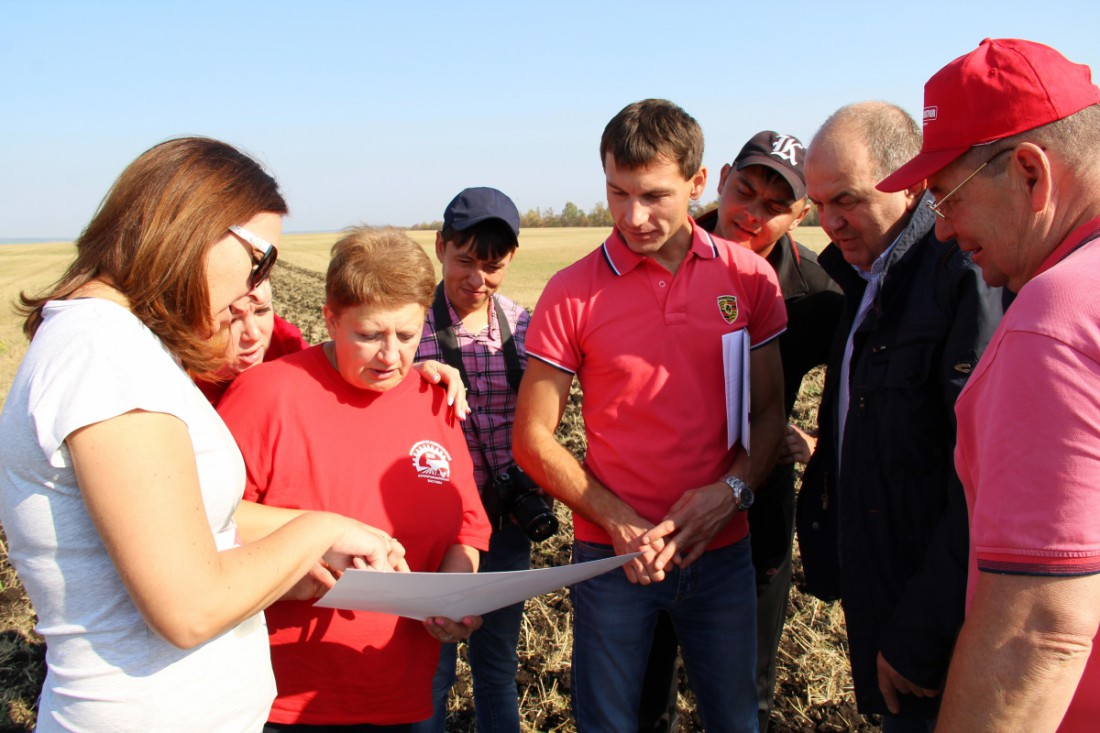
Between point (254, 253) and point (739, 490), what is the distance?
1634mm

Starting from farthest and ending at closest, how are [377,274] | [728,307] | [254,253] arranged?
[728,307] < [377,274] < [254,253]

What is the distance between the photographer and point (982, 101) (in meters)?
1.51

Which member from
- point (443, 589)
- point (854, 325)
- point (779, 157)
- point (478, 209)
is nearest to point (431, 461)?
point (443, 589)

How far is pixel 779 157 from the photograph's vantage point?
134 inches

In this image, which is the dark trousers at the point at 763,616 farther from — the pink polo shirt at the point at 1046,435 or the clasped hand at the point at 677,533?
the pink polo shirt at the point at 1046,435

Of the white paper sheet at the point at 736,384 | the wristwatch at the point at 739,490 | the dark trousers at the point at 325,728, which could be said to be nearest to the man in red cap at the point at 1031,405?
the white paper sheet at the point at 736,384

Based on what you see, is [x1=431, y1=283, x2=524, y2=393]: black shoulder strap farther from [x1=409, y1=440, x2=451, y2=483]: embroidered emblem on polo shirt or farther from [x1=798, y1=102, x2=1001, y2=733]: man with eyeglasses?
[x1=798, y1=102, x2=1001, y2=733]: man with eyeglasses

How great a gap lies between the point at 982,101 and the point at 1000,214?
0.73 feet

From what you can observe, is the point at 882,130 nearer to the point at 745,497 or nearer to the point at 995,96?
the point at 995,96

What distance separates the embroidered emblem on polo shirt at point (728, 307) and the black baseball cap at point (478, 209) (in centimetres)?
105

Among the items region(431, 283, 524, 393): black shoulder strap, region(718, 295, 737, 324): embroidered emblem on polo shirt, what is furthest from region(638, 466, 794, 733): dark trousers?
region(431, 283, 524, 393): black shoulder strap

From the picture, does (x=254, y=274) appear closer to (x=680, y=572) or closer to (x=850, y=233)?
(x=680, y=572)

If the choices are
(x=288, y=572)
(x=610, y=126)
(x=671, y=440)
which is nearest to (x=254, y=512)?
(x=288, y=572)

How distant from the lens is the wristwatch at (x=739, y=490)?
8.32 ft
